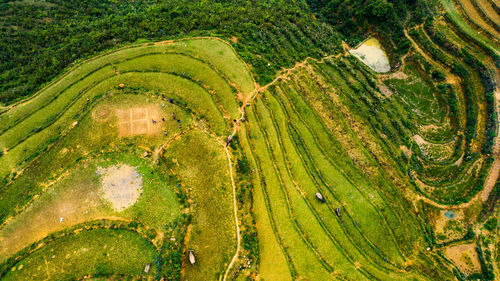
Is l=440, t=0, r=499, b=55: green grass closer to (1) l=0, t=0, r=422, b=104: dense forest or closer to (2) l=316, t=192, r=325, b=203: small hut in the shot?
(1) l=0, t=0, r=422, b=104: dense forest

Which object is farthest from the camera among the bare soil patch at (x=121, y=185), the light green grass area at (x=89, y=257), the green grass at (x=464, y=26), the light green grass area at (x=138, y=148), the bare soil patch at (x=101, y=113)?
the green grass at (x=464, y=26)

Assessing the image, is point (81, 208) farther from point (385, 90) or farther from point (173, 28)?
point (385, 90)

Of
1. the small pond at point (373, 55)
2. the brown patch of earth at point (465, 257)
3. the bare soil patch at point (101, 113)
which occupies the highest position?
the small pond at point (373, 55)

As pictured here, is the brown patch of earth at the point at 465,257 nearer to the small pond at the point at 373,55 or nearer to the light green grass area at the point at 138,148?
the light green grass area at the point at 138,148

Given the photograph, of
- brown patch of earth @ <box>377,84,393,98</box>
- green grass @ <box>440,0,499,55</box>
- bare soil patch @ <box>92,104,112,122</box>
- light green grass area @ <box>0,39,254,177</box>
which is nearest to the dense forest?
light green grass area @ <box>0,39,254,177</box>

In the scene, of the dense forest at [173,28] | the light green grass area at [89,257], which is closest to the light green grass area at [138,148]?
the light green grass area at [89,257]

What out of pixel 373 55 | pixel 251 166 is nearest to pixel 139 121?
pixel 251 166

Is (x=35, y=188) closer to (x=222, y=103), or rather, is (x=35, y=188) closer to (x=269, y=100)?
(x=222, y=103)

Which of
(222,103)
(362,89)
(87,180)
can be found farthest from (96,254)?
(362,89)
